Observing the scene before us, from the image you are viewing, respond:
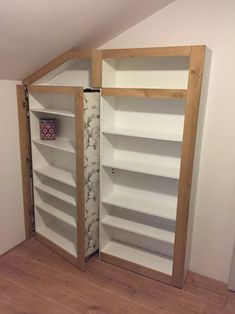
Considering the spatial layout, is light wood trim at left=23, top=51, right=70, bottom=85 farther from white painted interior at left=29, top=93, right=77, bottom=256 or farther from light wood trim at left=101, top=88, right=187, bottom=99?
light wood trim at left=101, top=88, right=187, bottom=99

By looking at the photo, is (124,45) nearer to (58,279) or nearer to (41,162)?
(41,162)

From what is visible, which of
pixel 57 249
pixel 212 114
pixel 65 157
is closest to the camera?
pixel 212 114

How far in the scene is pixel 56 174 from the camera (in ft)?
8.03

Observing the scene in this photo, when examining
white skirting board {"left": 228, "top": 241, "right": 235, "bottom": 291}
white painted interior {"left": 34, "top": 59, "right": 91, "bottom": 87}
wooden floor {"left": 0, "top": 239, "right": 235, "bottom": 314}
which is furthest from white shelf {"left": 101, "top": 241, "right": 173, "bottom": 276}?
white painted interior {"left": 34, "top": 59, "right": 91, "bottom": 87}

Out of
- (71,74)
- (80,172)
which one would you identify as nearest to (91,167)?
(80,172)

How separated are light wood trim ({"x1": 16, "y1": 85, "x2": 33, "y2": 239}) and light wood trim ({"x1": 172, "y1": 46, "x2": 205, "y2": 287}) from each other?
4.72 feet

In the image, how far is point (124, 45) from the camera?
6.98ft

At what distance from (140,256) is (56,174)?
1.04 m

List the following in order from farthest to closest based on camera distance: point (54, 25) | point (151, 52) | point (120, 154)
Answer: point (120, 154), point (151, 52), point (54, 25)

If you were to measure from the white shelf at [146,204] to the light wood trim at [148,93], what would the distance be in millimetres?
867

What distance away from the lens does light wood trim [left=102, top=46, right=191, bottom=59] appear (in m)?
1.68

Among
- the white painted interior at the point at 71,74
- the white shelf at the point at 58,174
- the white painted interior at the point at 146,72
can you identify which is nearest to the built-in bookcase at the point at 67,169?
the white shelf at the point at 58,174

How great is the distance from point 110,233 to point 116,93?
1304 millimetres

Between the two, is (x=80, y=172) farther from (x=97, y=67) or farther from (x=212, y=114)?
(x=212, y=114)
